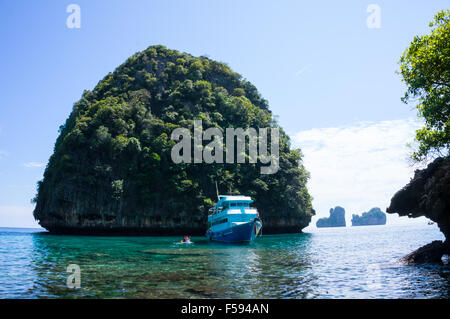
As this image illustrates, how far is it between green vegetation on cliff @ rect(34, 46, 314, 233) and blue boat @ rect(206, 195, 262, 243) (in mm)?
20465

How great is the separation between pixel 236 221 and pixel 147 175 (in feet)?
94.4

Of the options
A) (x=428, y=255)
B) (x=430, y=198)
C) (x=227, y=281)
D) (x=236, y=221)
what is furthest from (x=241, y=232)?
(x=227, y=281)

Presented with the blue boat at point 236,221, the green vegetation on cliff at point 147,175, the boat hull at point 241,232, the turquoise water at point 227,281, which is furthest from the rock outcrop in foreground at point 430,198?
the green vegetation on cliff at point 147,175

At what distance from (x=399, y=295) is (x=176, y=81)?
74182 millimetres

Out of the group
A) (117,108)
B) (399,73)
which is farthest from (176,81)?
(399,73)

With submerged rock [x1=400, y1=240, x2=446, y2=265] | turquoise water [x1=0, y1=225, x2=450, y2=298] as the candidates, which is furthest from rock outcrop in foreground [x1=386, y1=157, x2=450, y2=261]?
turquoise water [x1=0, y1=225, x2=450, y2=298]

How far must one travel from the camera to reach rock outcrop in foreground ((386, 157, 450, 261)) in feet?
53.0

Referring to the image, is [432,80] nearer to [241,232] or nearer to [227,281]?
[227,281]

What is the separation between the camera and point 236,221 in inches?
1378

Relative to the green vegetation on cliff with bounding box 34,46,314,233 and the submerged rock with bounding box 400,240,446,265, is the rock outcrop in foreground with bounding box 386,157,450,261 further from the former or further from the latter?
the green vegetation on cliff with bounding box 34,46,314,233

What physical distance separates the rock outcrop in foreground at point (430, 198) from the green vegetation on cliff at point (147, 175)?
4041 cm

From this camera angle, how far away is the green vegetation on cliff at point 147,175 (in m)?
57.2
